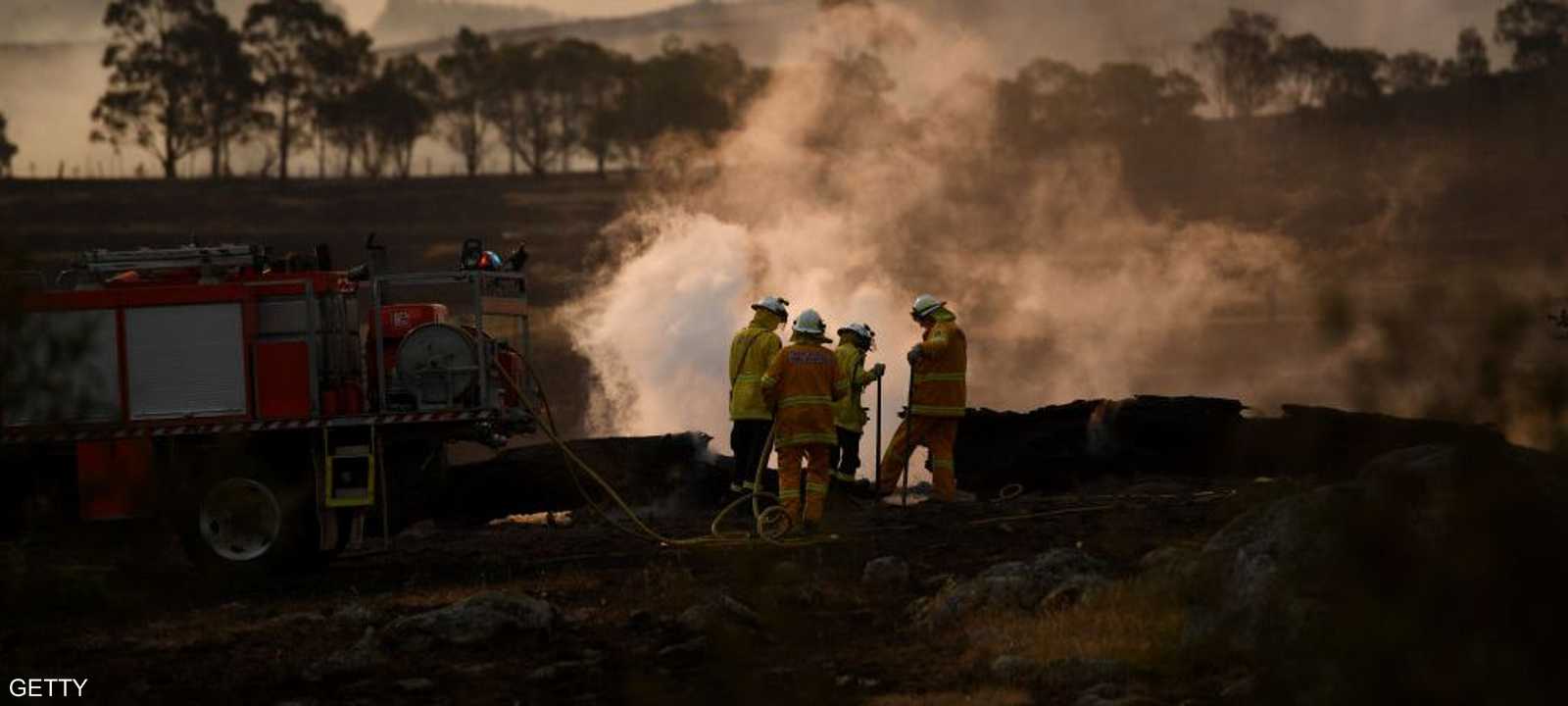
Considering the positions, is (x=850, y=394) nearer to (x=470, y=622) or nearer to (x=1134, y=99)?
(x=470, y=622)

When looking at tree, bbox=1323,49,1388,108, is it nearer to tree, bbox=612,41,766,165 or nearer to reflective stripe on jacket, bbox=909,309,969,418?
tree, bbox=612,41,766,165

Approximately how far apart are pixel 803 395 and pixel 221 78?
86000 millimetres

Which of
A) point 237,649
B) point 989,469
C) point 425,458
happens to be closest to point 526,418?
point 425,458

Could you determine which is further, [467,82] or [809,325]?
[467,82]

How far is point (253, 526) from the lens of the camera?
1705cm

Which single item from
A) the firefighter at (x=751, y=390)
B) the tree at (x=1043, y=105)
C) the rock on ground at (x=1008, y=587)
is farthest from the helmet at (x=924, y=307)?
the tree at (x=1043, y=105)

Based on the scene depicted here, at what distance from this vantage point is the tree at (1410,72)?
10606 cm

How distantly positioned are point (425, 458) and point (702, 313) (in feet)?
49.2

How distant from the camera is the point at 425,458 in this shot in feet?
57.3

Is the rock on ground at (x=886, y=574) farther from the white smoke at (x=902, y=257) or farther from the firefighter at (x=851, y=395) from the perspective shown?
the white smoke at (x=902, y=257)

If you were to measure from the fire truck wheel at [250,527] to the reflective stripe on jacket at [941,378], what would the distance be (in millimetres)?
5321

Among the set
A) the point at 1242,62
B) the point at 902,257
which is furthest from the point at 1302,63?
the point at 902,257

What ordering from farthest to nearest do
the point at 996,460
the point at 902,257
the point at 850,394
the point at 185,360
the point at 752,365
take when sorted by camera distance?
→ the point at 902,257, the point at 996,460, the point at 850,394, the point at 752,365, the point at 185,360

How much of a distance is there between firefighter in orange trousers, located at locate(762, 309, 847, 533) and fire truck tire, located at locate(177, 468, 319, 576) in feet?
11.3
